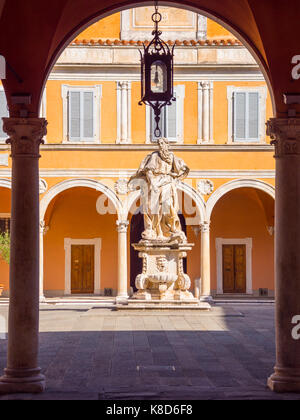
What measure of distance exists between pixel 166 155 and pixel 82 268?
11.2 metres

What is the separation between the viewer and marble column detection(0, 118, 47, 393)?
7781 mm

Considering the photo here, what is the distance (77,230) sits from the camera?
28.0 m

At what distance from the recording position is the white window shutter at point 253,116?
25.9 meters

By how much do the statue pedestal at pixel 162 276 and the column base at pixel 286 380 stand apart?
30.9 ft

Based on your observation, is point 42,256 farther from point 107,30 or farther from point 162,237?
point 162,237

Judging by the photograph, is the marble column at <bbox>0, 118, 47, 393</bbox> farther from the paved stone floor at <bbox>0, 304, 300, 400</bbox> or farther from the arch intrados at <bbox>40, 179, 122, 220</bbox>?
the arch intrados at <bbox>40, 179, 122, 220</bbox>

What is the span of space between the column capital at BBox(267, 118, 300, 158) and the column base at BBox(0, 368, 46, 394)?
3202 mm

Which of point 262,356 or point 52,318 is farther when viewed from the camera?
point 52,318

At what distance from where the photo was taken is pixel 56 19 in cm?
826
